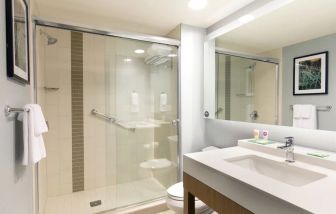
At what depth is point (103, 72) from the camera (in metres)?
2.70

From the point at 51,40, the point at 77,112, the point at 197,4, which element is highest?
the point at 197,4

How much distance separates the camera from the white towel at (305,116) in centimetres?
141

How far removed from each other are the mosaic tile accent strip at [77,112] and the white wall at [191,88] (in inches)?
54.3

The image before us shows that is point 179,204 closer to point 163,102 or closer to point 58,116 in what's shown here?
point 163,102

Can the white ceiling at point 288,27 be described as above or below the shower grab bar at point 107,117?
above

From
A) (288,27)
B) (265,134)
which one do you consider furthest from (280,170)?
(288,27)

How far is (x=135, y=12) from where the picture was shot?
2.02 meters

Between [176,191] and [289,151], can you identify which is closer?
[289,151]

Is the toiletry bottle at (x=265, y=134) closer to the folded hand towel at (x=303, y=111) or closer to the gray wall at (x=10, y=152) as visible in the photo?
the folded hand towel at (x=303, y=111)

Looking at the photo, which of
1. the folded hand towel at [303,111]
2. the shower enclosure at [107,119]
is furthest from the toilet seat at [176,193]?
the folded hand towel at [303,111]

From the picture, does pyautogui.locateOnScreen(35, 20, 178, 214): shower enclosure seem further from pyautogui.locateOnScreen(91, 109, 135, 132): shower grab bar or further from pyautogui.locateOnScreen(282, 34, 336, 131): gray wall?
pyautogui.locateOnScreen(282, 34, 336, 131): gray wall

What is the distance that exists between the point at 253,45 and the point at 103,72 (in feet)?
6.28

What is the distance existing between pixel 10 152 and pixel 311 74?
1.99 metres

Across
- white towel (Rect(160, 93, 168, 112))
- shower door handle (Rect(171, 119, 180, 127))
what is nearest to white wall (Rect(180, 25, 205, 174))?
shower door handle (Rect(171, 119, 180, 127))
